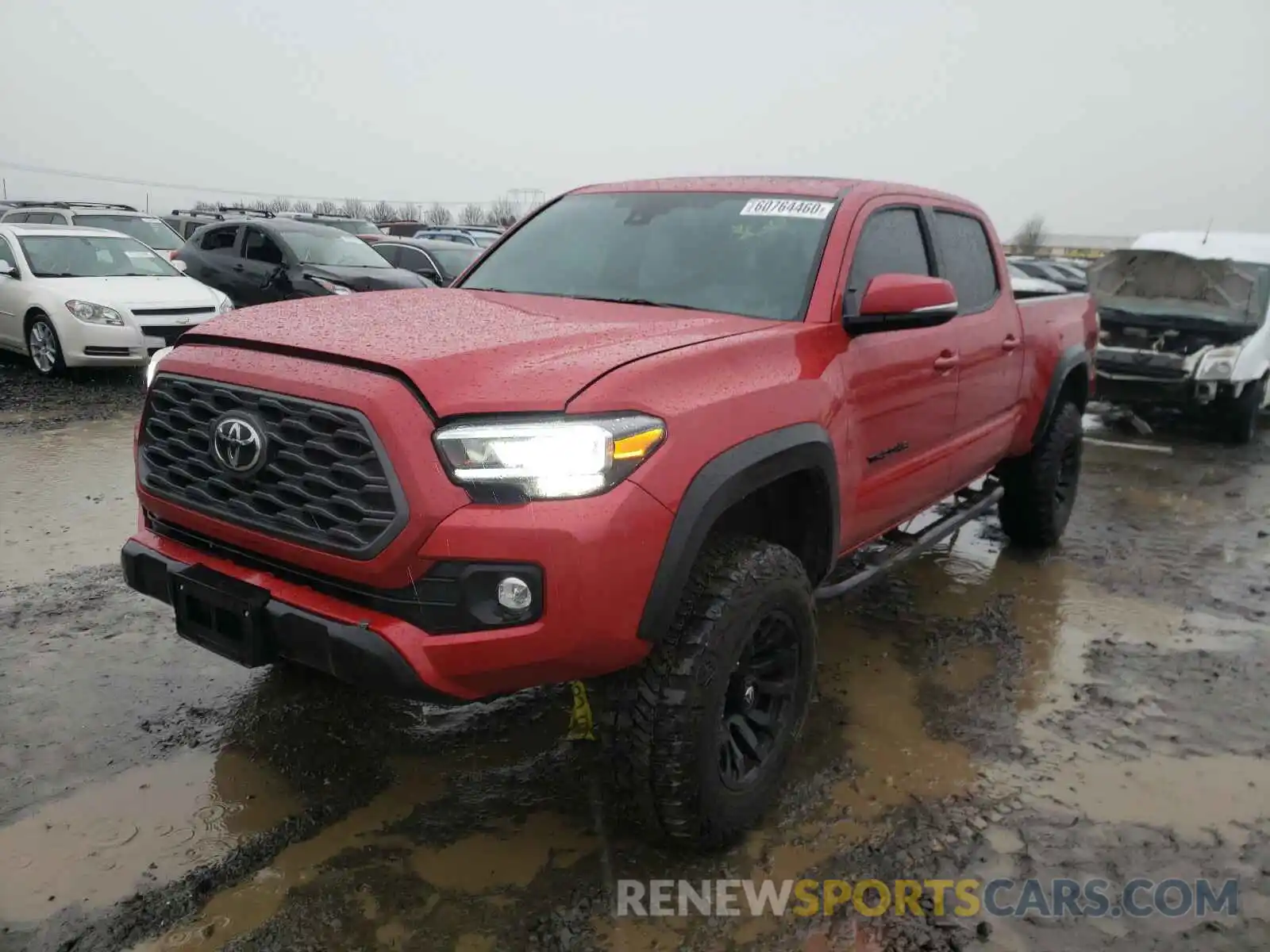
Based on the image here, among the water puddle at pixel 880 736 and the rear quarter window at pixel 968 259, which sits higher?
the rear quarter window at pixel 968 259

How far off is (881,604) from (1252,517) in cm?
375

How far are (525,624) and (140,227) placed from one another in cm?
1390

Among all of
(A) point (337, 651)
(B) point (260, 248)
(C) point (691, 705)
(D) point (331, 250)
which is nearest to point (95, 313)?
(B) point (260, 248)

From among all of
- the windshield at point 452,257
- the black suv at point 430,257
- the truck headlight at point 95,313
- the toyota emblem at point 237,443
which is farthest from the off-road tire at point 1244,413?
the truck headlight at point 95,313

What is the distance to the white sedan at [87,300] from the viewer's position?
8820 mm

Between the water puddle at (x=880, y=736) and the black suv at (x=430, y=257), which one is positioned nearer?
the water puddle at (x=880, y=736)

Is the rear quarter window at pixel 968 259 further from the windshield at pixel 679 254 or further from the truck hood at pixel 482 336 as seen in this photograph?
the truck hood at pixel 482 336

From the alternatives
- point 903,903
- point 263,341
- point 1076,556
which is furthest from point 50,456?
point 1076,556

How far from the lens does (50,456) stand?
21.1ft

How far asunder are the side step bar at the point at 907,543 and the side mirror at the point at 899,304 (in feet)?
2.95

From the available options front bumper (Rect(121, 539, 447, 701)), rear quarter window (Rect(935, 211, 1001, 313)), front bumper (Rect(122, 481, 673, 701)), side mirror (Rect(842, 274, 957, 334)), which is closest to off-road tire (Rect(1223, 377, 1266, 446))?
rear quarter window (Rect(935, 211, 1001, 313))

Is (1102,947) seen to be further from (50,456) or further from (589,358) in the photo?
(50,456)

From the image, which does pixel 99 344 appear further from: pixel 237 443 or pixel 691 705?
pixel 691 705

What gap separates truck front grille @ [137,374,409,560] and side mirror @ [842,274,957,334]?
1.65m
